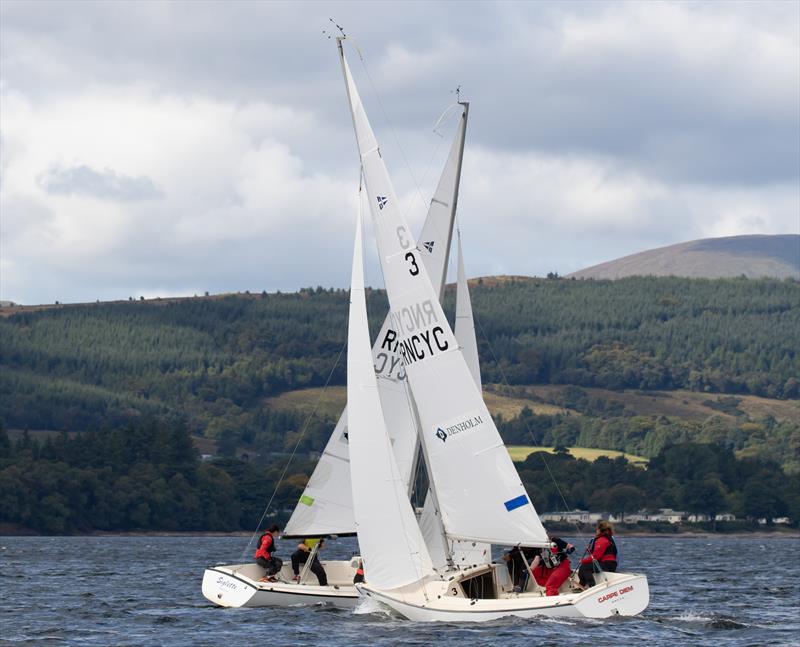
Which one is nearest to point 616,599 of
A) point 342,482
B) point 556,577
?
point 556,577

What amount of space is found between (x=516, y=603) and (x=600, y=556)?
3540 mm

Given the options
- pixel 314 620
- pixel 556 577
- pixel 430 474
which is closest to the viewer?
pixel 556 577

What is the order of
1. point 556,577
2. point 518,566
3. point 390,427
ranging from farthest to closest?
1. point 390,427
2. point 518,566
3. point 556,577

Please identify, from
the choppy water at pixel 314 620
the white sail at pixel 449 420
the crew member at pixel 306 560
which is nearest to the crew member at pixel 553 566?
the white sail at pixel 449 420

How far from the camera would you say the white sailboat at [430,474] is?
137 ft

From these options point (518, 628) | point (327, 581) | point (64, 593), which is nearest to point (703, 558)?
point (64, 593)

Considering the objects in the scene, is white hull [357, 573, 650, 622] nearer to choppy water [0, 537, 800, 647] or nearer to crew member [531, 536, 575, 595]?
choppy water [0, 537, 800, 647]

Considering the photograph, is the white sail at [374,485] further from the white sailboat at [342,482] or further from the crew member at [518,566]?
the white sailboat at [342,482]

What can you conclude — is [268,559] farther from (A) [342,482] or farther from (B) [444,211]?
(B) [444,211]

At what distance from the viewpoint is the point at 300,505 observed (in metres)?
48.6

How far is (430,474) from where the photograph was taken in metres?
42.7

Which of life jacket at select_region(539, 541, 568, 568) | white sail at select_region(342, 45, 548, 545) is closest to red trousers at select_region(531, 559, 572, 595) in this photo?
life jacket at select_region(539, 541, 568, 568)

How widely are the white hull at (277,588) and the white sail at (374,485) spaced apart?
4.14m

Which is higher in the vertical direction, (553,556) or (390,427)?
(390,427)
